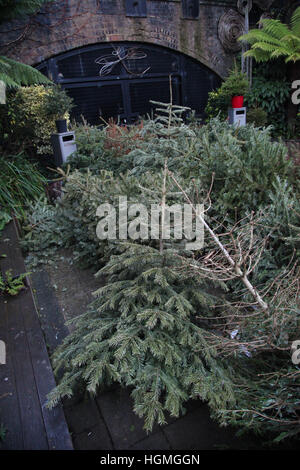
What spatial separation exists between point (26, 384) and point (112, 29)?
25.3ft

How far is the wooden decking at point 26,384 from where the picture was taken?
5.16 feet

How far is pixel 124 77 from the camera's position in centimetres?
738

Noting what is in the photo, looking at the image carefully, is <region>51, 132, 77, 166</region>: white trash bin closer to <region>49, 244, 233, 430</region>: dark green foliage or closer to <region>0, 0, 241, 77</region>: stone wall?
<region>0, 0, 241, 77</region>: stone wall

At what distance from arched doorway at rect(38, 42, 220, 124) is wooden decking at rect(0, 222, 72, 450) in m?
5.78

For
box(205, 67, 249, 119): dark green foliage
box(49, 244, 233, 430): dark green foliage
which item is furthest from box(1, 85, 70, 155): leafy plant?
box(49, 244, 233, 430): dark green foliage

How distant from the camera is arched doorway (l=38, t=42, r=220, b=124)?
674cm

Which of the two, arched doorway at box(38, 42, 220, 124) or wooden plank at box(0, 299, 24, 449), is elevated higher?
arched doorway at box(38, 42, 220, 124)

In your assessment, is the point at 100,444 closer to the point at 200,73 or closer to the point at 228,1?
the point at 200,73

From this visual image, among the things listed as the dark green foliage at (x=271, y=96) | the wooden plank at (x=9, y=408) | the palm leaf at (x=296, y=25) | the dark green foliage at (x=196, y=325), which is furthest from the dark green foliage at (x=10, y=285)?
the palm leaf at (x=296, y=25)

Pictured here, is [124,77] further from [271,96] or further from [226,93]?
[271,96]

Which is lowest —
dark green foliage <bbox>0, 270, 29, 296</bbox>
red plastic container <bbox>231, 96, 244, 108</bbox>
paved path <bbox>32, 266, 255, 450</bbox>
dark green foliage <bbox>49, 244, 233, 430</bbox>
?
paved path <bbox>32, 266, 255, 450</bbox>

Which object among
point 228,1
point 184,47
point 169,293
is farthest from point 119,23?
point 169,293
